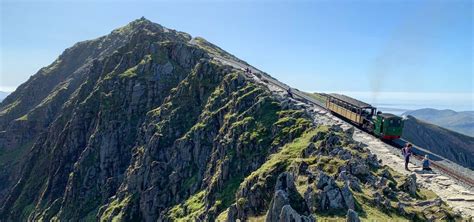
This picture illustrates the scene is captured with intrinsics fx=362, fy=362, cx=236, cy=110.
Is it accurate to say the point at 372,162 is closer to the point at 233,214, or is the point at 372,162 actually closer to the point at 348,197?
the point at 348,197

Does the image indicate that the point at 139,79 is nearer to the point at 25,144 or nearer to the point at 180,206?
the point at 180,206

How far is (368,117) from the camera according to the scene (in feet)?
231

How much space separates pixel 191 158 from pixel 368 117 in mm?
38829

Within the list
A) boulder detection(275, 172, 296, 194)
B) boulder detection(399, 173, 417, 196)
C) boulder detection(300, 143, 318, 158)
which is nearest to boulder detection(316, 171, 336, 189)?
boulder detection(275, 172, 296, 194)

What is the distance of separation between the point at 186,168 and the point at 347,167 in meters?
47.0

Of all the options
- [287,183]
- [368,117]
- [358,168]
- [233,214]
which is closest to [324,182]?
[287,183]

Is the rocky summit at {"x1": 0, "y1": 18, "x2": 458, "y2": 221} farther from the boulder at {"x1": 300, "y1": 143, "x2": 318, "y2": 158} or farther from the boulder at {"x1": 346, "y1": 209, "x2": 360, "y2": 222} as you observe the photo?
the boulder at {"x1": 300, "y1": 143, "x2": 318, "y2": 158}

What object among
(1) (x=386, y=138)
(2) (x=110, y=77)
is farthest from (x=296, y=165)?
(2) (x=110, y=77)

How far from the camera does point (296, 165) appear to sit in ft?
148

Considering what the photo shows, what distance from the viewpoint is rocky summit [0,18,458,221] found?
3631 cm

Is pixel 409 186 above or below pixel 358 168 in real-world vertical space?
below

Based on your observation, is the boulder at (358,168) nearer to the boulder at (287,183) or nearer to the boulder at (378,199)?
the boulder at (378,199)

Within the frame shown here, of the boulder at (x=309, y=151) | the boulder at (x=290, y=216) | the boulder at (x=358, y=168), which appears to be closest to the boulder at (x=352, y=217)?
the boulder at (x=290, y=216)

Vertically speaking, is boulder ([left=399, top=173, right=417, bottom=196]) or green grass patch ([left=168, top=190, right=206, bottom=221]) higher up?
boulder ([left=399, top=173, right=417, bottom=196])
